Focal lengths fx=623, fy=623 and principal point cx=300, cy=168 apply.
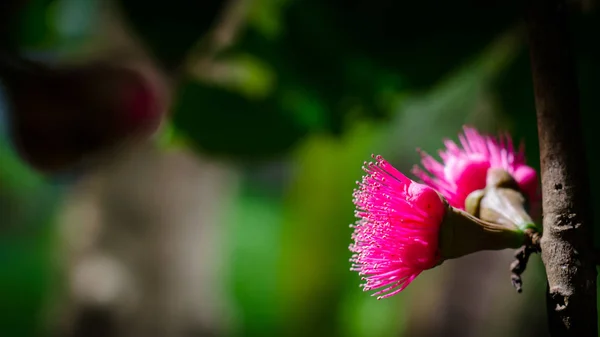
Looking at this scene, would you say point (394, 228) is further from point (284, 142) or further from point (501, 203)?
point (284, 142)

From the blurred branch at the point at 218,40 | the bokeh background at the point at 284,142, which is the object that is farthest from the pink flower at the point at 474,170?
the blurred branch at the point at 218,40

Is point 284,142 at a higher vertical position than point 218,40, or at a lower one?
lower

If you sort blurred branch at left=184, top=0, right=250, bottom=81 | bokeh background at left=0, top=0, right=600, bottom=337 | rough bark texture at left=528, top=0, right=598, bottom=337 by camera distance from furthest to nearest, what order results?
1. blurred branch at left=184, top=0, right=250, bottom=81
2. bokeh background at left=0, top=0, right=600, bottom=337
3. rough bark texture at left=528, top=0, right=598, bottom=337

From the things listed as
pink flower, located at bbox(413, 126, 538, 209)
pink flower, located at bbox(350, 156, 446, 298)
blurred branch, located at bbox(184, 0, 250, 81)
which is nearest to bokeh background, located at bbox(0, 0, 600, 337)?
blurred branch, located at bbox(184, 0, 250, 81)

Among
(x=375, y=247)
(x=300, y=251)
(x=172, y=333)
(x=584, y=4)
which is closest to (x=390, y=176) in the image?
(x=375, y=247)

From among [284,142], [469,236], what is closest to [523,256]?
[469,236]

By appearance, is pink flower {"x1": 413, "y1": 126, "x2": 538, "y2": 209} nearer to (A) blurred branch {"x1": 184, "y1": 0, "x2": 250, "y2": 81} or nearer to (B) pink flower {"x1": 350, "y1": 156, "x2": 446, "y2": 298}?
(B) pink flower {"x1": 350, "y1": 156, "x2": 446, "y2": 298}
